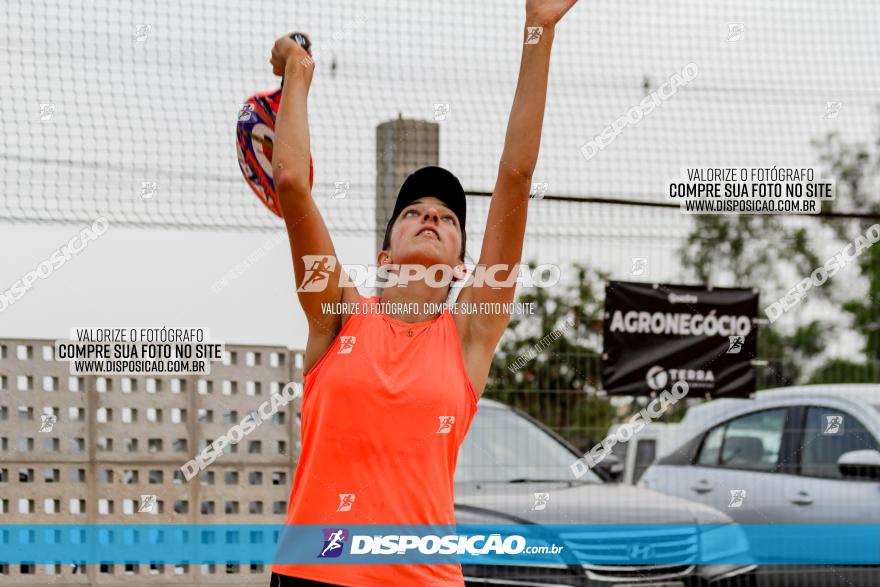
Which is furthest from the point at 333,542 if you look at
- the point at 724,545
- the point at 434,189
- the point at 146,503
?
the point at 724,545

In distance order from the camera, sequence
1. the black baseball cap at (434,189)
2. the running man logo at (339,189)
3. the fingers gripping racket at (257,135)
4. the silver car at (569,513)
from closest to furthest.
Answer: the black baseball cap at (434,189) < the fingers gripping racket at (257,135) < the running man logo at (339,189) < the silver car at (569,513)

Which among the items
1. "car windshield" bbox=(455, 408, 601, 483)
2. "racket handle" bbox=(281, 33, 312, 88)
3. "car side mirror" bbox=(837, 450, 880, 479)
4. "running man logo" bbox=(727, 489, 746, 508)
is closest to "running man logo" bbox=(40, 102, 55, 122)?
"car windshield" bbox=(455, 408, 601, 483)

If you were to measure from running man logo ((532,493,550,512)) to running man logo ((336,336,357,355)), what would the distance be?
4084mm

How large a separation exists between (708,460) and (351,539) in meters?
6.39

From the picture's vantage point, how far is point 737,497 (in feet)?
26.5

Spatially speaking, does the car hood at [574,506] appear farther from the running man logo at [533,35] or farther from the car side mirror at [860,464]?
the running man logo at [533,35]

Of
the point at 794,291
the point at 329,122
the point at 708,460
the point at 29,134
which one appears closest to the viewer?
the point at 29,134

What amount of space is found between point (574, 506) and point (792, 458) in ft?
6.50

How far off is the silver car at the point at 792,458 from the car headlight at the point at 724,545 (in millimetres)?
414

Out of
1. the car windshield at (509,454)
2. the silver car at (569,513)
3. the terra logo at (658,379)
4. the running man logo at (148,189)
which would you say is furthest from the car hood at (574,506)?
the running man logo at (148,189)

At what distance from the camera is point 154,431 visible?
6270 millimetres

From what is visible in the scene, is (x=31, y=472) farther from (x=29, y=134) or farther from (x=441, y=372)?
(x=441, y=372)

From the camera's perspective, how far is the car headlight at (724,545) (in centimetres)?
705

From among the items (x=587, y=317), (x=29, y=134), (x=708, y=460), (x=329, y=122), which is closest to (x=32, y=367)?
(x=29, y=134)
